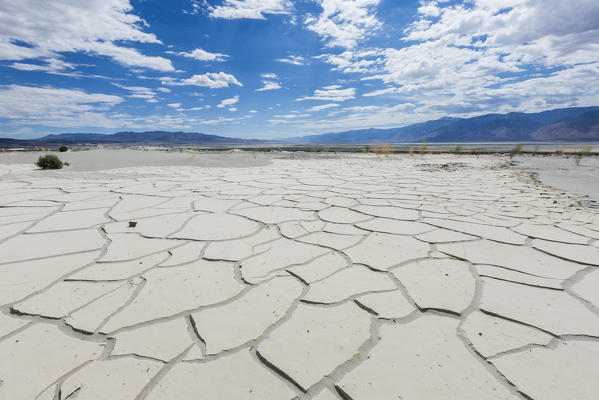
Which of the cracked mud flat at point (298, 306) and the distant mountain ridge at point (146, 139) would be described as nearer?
the cracked mud flat at point (298, 306)

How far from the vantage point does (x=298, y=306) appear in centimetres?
128

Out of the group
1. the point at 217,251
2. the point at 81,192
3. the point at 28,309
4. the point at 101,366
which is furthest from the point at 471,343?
the point at 81,192

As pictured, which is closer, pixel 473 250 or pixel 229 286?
pixel 229 286

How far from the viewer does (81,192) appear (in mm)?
3588

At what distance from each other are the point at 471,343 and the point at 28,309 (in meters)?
1.82

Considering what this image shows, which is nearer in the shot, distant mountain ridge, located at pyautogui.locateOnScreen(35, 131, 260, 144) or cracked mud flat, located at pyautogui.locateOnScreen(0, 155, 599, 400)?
cracked mud flat, located at pyautogui.locateOnScreen(0, 155, 599, 400)

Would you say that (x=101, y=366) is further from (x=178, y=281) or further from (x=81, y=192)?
(x=81, y=192)

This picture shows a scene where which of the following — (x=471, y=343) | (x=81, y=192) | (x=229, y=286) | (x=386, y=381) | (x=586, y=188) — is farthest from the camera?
(x=586, y=188)

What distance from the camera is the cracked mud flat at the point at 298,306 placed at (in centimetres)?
91

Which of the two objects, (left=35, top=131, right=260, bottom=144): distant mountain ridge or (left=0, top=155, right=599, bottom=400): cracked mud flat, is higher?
(left=35, top=131, right=260, bottom=144): distant mountain ridge

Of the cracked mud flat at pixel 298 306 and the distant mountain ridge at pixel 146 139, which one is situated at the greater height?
the distant mountain ridge at pixel 146 139

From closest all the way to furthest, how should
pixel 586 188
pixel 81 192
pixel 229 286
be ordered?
pixel 229 286 → pixel 81 192 → pixel 586 188

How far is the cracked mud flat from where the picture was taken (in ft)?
2.97

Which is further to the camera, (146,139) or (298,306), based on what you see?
(146,139)
